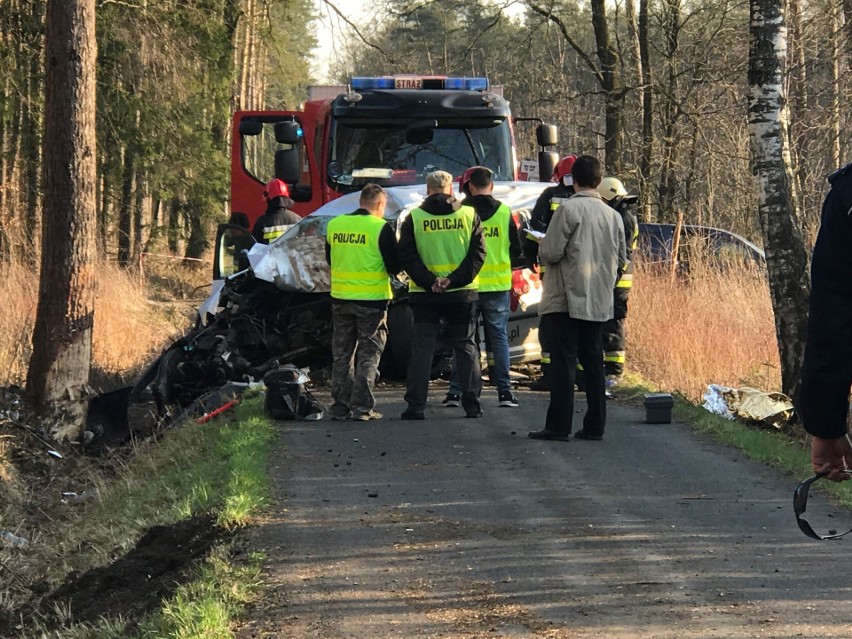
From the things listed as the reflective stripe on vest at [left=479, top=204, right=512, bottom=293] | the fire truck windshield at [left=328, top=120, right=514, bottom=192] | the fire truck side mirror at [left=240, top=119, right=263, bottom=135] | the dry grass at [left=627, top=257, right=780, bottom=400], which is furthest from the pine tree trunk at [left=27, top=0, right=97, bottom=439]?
the dry grass at [left=627, top=257, right=780, bottom=400]

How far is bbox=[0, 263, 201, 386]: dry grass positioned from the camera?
1368 centimetres

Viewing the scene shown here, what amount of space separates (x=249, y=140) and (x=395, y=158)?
902 cm

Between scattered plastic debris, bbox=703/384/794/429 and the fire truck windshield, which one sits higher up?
the fire truck windshield

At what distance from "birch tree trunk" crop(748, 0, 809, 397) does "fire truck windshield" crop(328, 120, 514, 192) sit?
4132mm

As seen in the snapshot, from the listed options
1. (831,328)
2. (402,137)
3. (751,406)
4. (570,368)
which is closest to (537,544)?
(570,368)

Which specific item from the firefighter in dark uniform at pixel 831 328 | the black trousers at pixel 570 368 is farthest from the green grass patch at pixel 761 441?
the firefighter in dark uniform at pixel 831 328

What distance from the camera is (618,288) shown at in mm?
10344

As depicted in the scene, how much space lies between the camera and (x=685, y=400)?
1038cm

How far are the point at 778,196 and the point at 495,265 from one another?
8.02ft

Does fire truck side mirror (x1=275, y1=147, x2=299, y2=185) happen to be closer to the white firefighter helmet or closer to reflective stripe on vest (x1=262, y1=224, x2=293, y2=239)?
reflective stripe on vest (x1=262, y1=224, x2=293, y2=239)

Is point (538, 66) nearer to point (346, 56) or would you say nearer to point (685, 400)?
point (346, 56)

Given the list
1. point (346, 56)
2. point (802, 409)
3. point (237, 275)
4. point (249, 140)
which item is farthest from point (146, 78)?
point (802, 409)

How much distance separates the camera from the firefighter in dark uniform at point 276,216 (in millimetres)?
12531

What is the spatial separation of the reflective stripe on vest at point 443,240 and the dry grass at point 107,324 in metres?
5.48
